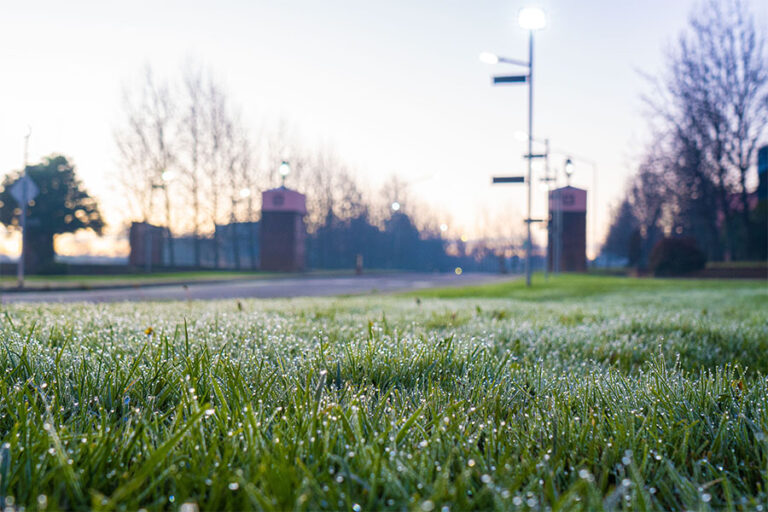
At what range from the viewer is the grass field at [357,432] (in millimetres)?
977

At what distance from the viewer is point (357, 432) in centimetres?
121

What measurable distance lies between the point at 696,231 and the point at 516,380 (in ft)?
151

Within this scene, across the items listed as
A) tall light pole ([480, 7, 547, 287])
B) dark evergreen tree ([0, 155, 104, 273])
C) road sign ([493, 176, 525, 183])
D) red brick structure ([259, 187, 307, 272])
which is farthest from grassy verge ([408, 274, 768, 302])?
red brick structure ([259, 187, 307, 272])

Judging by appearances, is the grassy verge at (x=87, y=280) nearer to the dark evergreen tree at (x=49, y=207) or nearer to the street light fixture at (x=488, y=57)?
the dark evergreen tree at (x=49, y=207)

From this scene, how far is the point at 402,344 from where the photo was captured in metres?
2.37

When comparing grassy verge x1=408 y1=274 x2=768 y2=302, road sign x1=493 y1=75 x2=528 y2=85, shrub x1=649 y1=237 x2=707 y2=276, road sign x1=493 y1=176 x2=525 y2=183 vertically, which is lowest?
grassy verge x1=408 y1=274 x2=768 y2=302

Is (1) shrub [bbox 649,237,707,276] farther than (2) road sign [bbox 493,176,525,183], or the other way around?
(1) shrub [bbox 649,237,707,276]

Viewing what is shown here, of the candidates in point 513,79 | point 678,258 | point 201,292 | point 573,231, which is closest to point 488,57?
point 513,79

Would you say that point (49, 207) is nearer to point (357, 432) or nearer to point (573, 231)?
point (357, 432)

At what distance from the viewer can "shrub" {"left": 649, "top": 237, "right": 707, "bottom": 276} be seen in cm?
2583

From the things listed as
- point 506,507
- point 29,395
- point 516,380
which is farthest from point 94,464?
point 516,380

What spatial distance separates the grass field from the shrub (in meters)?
27.6

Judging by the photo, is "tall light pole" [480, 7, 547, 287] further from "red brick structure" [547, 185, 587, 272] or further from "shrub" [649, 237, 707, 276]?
"red brick structure" [547, 185, 587, 272]

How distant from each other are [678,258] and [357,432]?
29320 mm
